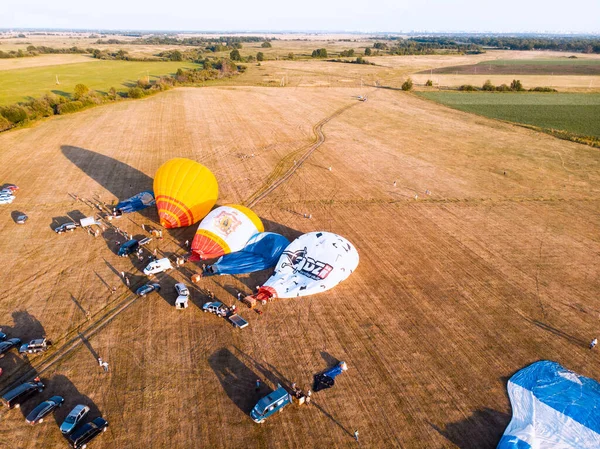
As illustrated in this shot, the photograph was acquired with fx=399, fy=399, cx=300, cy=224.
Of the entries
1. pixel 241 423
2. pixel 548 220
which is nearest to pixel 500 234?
pixel 548 220

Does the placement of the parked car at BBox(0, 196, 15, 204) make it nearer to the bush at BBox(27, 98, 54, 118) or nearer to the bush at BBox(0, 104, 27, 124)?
the bush at BBox(0, 104, 27, 124)

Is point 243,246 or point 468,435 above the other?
point 243,246

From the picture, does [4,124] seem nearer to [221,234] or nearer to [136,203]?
[136,203]

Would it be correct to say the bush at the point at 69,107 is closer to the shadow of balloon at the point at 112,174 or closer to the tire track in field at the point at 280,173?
the shadow of balloon at the point at 112,174

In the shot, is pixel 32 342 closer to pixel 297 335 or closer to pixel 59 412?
pixel 59 412

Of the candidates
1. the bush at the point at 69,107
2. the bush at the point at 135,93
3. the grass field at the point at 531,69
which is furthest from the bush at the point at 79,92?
the grass field at the point at 531,69

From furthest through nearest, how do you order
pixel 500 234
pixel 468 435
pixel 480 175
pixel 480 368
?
pixel 480 175 → pixel 500 234 → pixel 480 368 → pixel 468 435

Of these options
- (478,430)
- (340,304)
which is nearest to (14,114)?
(340,304)
